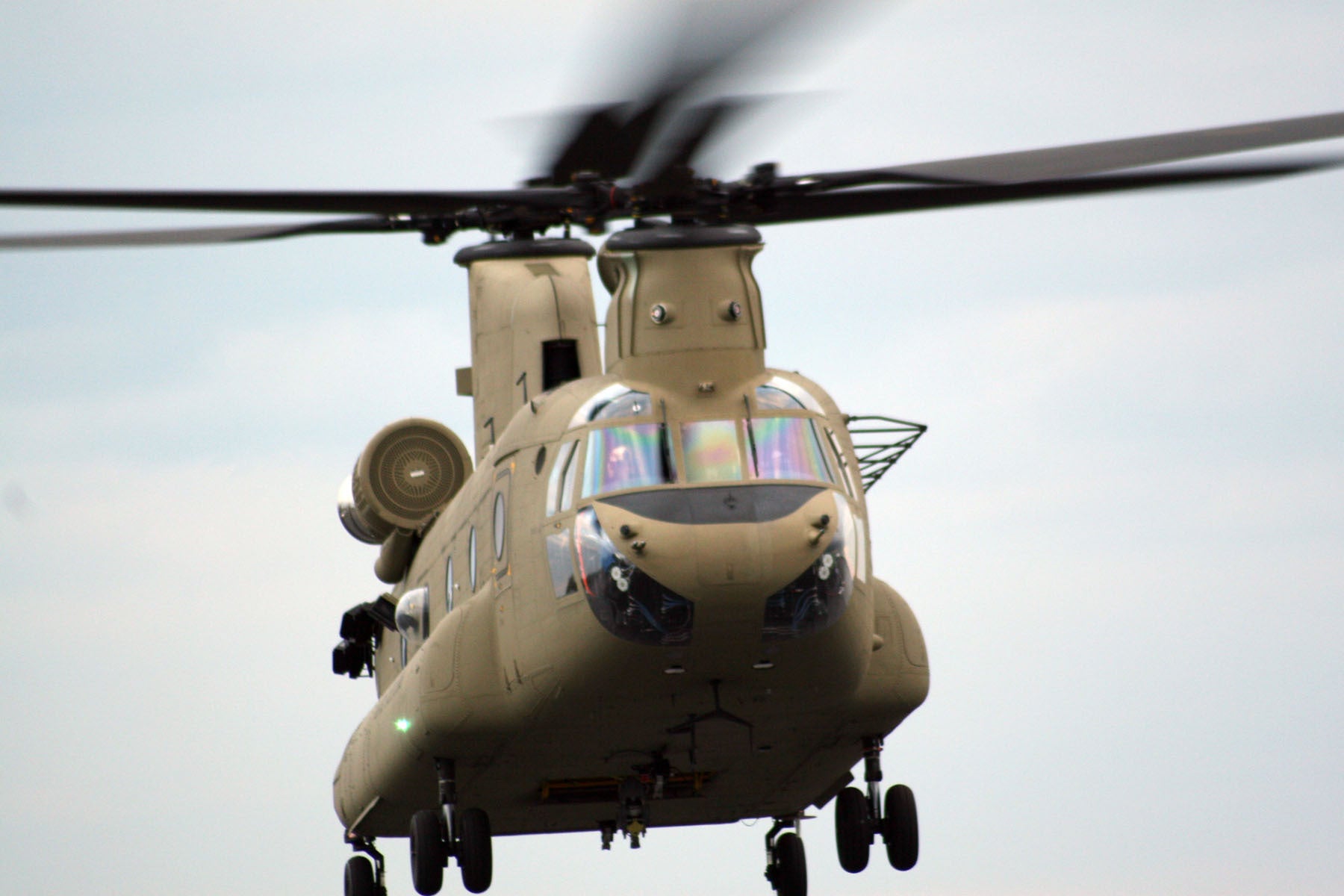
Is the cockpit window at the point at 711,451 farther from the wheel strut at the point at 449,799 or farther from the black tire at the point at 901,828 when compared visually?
the black tire at the point at 901,828

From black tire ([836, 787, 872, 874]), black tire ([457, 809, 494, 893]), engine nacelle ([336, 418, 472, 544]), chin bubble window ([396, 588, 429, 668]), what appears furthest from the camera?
engine nacelle ([336, 418, 472, 544])

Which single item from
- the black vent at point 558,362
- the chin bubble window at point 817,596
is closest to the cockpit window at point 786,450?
the chin bubble window at point 817,596

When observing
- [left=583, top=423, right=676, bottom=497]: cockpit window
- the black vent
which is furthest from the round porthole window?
the black vent

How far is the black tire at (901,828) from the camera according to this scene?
22.2 metres

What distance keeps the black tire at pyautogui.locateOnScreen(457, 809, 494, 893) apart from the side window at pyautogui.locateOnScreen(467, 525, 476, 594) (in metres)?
2.13

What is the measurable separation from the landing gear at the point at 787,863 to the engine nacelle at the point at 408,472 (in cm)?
542

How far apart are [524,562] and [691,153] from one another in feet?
12.9

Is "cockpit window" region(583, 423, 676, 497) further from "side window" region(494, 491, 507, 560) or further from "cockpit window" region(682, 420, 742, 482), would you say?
"side window" region(494, 491, 507, 560)

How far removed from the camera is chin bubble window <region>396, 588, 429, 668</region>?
24281 millimetres

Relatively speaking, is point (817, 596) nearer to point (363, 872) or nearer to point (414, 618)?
point (414, 618)

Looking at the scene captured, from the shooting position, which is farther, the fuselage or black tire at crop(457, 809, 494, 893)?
black tire at crop(457, 809, 494, 893)

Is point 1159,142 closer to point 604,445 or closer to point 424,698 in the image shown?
point 604,445

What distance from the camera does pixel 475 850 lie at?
70.8 ft

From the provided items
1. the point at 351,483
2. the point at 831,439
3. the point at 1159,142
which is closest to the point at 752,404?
the point at 831,439
